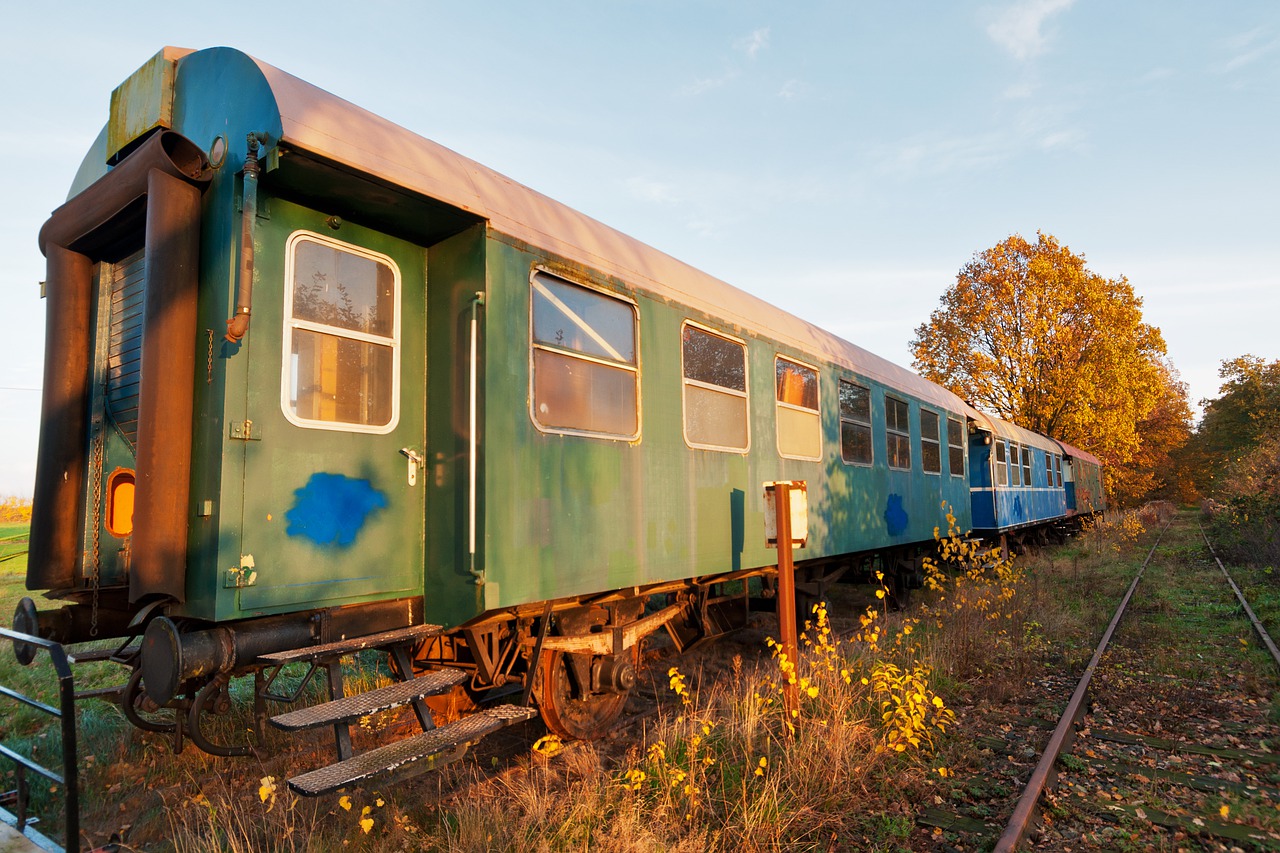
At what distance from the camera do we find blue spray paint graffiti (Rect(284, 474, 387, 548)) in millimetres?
3459

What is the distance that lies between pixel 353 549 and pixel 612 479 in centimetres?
161

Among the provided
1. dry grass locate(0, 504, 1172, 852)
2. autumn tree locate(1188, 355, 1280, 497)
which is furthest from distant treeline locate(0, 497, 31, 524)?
autumn tree locate(1188, 355, 1280, 497)

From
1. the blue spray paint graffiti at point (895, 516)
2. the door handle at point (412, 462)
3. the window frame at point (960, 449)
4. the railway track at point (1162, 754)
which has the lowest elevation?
the railway track at point (1162, 754)

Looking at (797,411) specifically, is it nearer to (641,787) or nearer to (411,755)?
(641,787)

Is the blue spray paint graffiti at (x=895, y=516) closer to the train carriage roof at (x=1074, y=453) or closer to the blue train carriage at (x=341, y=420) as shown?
the blue train carriage at (x=341, y=420)

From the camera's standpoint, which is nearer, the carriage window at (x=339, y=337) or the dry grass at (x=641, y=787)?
the dry grass at (x=641, y=787)

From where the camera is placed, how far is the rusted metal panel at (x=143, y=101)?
12.8 ft

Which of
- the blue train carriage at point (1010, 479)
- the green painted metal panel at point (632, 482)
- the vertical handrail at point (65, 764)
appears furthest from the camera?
the blue train carriage at point (1010, 479)

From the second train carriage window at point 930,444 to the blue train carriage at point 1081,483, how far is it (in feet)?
43.7

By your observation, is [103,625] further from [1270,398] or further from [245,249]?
[1270,398]

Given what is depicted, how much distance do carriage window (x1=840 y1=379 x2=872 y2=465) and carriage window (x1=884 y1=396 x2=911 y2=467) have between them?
A: 1.92 feet

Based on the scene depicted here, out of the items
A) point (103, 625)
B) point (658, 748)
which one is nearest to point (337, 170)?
point (103, 625)

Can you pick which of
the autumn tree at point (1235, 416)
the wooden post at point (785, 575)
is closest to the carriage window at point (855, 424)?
the wooden post at point (785, 575)

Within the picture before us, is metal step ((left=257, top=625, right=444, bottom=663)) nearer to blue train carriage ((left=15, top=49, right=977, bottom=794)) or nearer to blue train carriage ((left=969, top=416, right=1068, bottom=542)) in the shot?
blue train carriage ((left=15, top=49, right=977, bottom=794))
